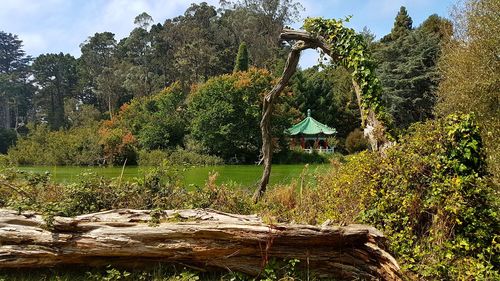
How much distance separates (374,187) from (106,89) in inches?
2089

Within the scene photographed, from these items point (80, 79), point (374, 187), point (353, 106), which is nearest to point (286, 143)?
point (353, 106)

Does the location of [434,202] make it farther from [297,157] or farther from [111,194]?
[297,157]

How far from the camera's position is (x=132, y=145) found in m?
28.9

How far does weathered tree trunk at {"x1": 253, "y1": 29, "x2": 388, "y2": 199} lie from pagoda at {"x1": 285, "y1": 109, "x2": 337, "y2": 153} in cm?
2542

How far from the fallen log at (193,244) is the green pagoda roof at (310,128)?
28821 mm

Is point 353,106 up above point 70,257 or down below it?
above

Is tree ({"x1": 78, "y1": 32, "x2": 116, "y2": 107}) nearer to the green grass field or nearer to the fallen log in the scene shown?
the green grass field

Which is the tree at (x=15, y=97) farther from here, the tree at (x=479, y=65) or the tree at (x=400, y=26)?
the tree at (x=479, y=65)

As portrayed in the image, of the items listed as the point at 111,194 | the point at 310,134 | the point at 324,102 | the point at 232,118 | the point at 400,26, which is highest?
the point at 400,26

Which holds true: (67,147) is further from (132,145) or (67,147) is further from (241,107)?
(241,107)

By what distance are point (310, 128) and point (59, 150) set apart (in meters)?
19.0

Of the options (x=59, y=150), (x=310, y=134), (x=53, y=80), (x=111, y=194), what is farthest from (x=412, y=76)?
(x=53, y=80)

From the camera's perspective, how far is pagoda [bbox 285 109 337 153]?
3259 centimetres

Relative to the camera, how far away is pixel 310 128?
32.9 meters
